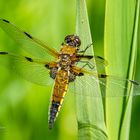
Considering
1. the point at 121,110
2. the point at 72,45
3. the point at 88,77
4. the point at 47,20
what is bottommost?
the point at 121,110

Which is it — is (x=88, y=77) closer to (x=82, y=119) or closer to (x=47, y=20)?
(x=82, y=119)

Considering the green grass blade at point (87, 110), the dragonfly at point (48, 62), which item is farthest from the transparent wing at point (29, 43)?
the green grass blade at point (87, 110)

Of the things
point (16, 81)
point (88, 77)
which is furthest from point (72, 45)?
point (16, 81)

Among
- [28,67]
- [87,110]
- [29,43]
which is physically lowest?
[87,110]

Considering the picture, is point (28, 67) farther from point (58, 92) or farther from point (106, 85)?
point (106, 85)

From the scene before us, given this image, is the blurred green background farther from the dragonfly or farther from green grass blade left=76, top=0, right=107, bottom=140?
green grass blade left=76, top=0, right=107, bottom=140

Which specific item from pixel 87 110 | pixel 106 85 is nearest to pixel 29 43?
pixel 106 85
